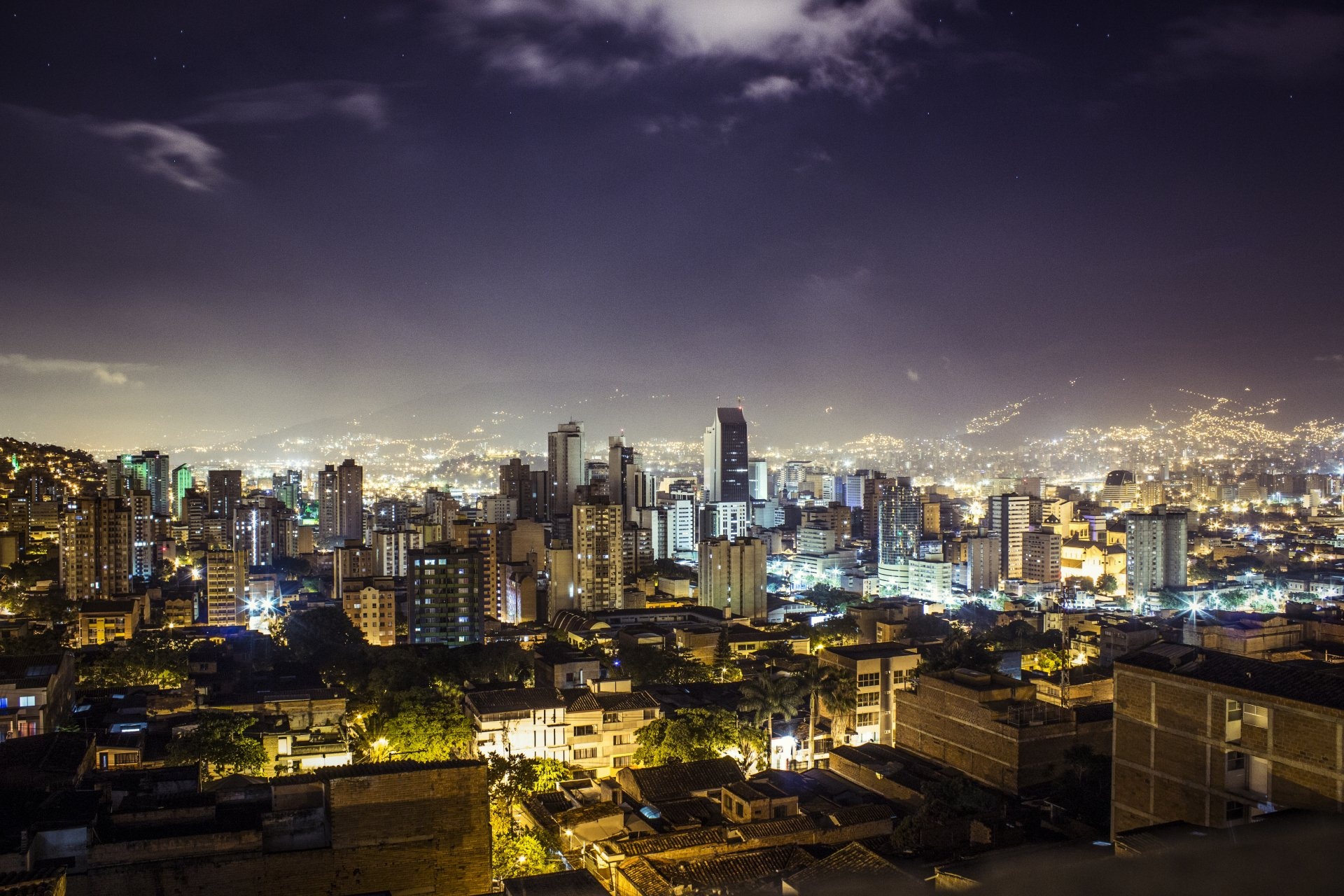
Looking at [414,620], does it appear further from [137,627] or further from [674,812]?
[674,812]

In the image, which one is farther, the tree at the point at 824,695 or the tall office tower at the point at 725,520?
the tall office tower at the point at 725,520

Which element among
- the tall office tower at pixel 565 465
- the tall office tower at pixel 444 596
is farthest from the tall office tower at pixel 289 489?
the tall office tower at pixel 444 596

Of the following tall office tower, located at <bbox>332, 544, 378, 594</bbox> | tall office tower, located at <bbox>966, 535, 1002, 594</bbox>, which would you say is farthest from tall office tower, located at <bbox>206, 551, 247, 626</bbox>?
tall office tower, located at <bbox>966, 535, 1002, 594</bbox>

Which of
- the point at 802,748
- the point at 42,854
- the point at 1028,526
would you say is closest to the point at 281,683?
the point at 802,748

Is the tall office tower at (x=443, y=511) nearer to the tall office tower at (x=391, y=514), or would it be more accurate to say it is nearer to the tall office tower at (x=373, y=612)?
the tall office tower at (x=391, y=514)

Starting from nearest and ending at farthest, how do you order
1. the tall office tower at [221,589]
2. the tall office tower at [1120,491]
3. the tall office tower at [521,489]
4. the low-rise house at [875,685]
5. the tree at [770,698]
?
1. the tree at [770,698]
2. the low-rise house at [875,685]
3. the tall office tower at [221,589]
4. the tall office tower at [521,489]
5. the tall office tower at [1120,491]

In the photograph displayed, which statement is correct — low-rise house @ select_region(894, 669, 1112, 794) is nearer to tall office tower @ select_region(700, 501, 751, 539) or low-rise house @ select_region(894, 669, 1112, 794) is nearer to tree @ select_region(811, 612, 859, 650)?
tree @ select_region(811, 612, 859, 650)
